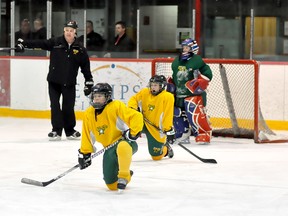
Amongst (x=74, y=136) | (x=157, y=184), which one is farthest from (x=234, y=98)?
(x=157, y=184)

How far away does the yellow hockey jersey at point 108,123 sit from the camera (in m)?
5.25

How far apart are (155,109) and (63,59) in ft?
5.98

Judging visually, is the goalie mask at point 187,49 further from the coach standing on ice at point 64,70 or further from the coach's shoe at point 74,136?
the coach's shoe at point 74,136

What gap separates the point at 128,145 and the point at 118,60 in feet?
15.7

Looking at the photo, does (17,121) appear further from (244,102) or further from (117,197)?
(117,197)

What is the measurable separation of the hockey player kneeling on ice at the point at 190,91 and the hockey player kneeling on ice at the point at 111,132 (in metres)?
2.71

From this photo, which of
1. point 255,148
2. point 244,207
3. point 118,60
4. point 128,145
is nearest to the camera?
point 244,207

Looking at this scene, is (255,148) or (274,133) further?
(274,133)

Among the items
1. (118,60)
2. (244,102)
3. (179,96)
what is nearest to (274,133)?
(244,102)

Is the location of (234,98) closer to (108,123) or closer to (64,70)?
(64,70)

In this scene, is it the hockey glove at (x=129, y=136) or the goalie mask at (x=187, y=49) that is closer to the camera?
the hockey glove at (x=129, y=136)

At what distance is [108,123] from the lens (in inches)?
208

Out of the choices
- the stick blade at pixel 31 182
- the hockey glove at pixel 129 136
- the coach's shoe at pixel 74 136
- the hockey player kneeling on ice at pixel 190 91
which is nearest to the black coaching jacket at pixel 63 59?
the coach's shoe at pixel 74 136

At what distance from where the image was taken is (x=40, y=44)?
8.31m
